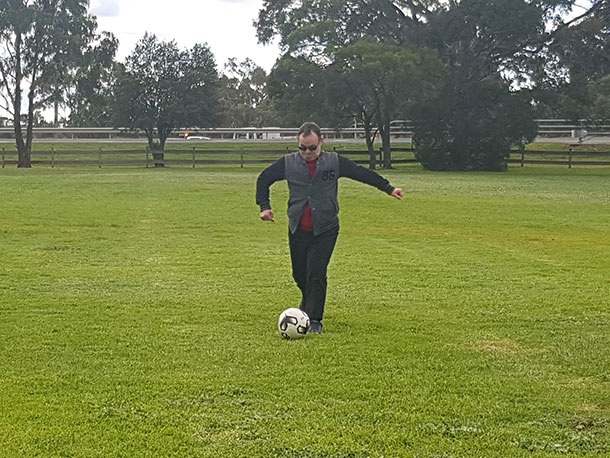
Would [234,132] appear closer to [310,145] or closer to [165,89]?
[165,89]

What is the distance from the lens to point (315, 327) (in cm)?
852

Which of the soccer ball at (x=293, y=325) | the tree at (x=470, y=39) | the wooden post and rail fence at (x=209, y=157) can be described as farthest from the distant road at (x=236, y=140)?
the soccer ball at (x=293, y=325)

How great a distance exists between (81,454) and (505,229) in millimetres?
14680

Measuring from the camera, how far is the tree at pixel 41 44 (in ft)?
195

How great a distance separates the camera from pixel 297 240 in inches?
343

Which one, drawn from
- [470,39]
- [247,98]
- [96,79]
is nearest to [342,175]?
[470,39]

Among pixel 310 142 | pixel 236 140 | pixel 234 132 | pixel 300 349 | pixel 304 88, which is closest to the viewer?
pixel 300 349

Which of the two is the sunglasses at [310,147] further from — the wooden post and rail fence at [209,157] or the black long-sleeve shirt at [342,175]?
the wooden post and rail fence at [209,157]

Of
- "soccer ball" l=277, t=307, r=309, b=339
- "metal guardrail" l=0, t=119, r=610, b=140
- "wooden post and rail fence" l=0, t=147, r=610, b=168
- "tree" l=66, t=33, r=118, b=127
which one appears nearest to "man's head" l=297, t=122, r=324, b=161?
"soccer ball" l=277, t=307, r=309, b=339

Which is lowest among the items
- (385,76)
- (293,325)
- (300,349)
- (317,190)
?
(300,349)

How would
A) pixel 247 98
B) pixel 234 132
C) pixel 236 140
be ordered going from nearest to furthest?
1. pixel 236 140
2. pixel 234 132
3. pixel 247 98

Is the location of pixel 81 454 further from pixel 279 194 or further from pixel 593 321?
pixel 279 194

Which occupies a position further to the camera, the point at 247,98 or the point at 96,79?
the point at 247,98

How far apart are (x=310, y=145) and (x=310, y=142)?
0.03 meters
